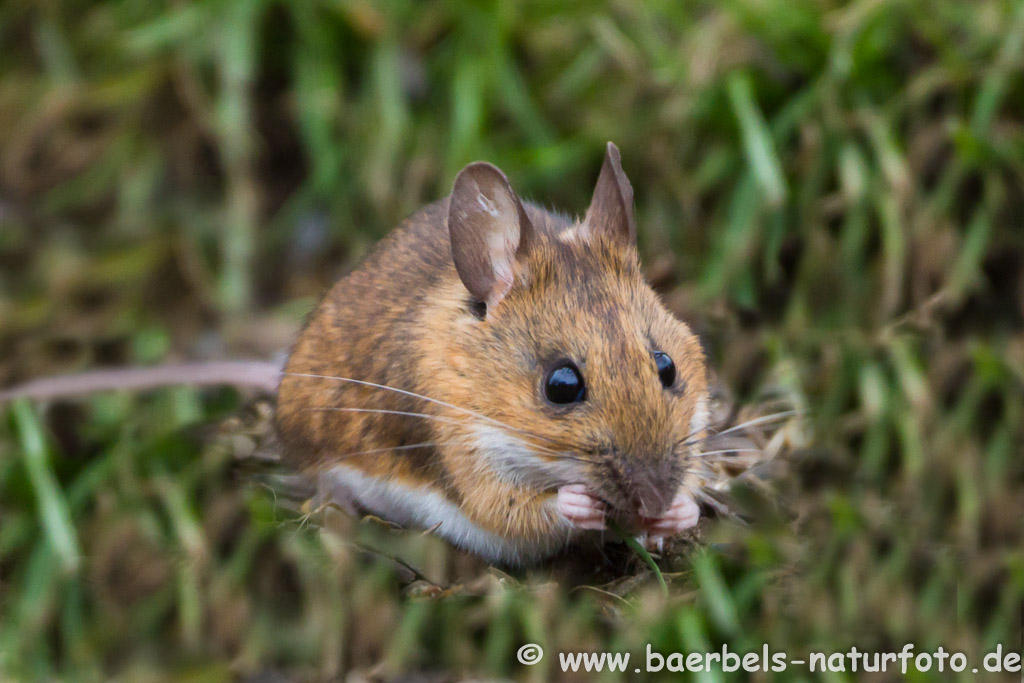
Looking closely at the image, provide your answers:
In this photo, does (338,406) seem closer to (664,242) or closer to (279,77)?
(664,242)

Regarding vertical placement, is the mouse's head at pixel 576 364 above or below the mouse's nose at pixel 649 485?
above

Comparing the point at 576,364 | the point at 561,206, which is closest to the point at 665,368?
the point at 576,364

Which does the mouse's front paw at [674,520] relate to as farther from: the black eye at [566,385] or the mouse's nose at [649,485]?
the black eye at [566,385]

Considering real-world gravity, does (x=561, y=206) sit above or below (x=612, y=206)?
above

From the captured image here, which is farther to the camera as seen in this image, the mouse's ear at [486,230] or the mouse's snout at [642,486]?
the mouse's snout at [642,486]

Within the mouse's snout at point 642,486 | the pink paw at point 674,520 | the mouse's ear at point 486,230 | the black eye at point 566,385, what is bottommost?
the pink paw at point 674,520

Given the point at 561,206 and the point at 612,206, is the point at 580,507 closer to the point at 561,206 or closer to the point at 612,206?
the point at 612,206

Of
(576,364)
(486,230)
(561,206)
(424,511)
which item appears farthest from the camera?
(561,206)

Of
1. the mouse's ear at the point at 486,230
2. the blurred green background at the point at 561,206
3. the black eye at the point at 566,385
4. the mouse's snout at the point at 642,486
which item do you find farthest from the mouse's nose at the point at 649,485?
the blurred green background at the point at 561,206
